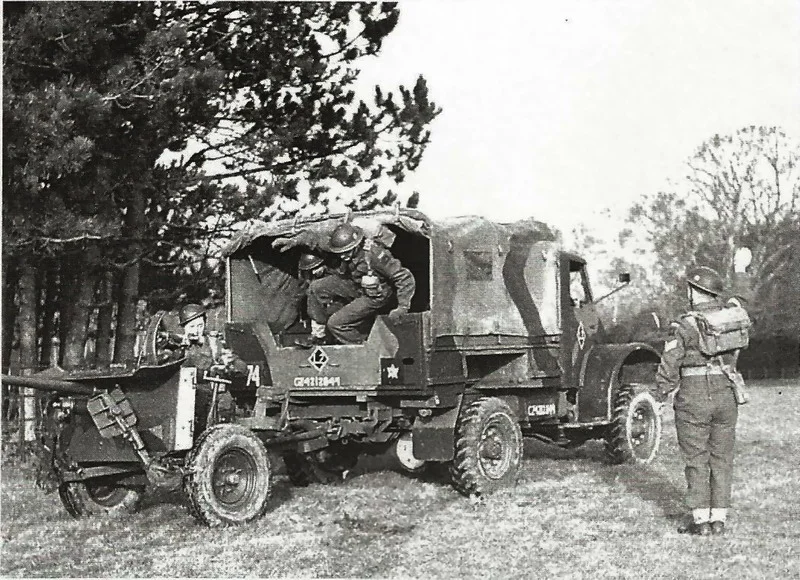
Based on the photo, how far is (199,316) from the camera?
8586 mm

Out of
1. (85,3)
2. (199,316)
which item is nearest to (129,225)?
(85,3)

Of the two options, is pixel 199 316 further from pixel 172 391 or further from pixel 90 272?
pixel 90 272

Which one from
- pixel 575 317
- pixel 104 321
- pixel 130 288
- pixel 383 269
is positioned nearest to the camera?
pixel 383 269

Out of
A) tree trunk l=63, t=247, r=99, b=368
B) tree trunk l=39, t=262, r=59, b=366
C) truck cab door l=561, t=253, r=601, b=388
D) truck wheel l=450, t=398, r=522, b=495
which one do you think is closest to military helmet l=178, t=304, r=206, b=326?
truck wheel l=450, t=398, r=522, b=495

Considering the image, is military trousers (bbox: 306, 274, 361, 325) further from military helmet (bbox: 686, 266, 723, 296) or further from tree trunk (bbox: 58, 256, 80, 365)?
tree trunk (bbox: 58, 256, 80, 365)

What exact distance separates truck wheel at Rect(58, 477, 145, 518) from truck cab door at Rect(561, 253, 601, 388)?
169 inches

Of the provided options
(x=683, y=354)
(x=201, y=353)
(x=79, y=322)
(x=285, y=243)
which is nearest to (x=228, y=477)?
(x=201, y=353)

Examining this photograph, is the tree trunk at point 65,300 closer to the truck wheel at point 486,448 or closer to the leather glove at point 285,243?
the leather glove at point 285,243

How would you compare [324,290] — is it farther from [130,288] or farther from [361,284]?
[130,288]

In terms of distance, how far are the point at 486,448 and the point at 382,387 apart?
1.13 metres

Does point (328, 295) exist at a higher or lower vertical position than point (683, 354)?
higher

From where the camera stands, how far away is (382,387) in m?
9.25

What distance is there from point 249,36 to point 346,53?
148 centimetres

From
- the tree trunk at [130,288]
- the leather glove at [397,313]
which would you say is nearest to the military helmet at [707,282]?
the leather glove at [397,313]
